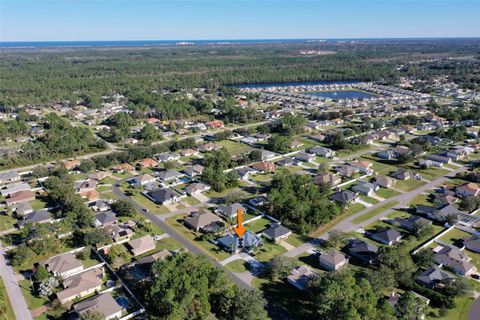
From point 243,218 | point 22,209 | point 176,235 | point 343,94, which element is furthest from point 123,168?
point 343,94

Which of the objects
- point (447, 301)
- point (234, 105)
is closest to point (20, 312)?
point (447, 301)

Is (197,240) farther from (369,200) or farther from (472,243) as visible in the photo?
(472,243)

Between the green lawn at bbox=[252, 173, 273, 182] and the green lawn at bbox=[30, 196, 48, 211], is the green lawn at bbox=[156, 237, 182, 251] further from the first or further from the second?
the green lawn at bbox=[252, 173, 273, 182]

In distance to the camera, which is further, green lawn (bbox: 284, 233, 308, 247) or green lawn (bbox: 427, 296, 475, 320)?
green lawn (bbox: 284, 233, 308, 247)

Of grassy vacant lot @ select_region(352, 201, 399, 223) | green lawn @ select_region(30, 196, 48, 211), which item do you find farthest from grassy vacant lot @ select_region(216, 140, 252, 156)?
green lawn @ select_region(30, 196, 48, 211)

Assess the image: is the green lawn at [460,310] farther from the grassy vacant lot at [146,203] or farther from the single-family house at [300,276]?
the grassy vacant lot at [146,203]

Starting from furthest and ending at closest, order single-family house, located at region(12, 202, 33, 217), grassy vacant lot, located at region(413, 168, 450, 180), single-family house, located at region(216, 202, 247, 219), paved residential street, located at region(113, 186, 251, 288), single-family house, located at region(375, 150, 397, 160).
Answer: single-family house, located at region(375, 150, 397, 160), grassy vacant lot, located at region(413, 168, 450, 180), single-family house, located at region(12, 202, 33, 217), single-family house, located at region(216, 202, 247, 219), paved residential street, located at region(113, 186, 251, 288)

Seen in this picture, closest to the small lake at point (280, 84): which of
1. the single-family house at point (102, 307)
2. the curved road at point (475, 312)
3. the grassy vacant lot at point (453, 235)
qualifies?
the grassy vacant lot at point (453, 235)
